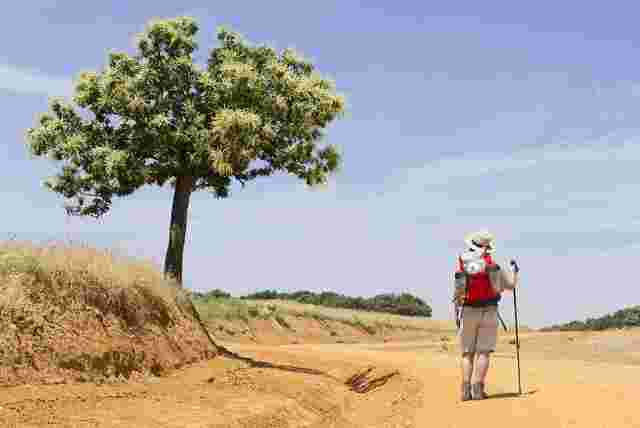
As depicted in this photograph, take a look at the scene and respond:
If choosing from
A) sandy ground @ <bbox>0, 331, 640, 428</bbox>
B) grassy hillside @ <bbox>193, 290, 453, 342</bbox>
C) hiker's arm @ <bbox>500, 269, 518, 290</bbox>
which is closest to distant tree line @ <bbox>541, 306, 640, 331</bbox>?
grassy hillside @ <bbox>193, 290, 453, 342</bbox>

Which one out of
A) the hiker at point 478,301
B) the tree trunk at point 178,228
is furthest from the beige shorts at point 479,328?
the tree trunk at point 178,228

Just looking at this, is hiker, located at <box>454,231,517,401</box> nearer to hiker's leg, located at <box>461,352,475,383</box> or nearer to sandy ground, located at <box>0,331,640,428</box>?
hiker's leg, located at <box>461,352,475,383</box>

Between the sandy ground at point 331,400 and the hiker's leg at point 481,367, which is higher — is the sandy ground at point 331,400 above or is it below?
below

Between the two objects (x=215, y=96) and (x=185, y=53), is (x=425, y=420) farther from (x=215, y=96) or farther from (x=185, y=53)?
(x=185, y=53)

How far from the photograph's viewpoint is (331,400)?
1453cm

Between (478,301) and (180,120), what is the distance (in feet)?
38.8

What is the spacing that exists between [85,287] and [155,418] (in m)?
3.84

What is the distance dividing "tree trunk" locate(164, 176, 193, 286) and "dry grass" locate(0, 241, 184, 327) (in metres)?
4.68

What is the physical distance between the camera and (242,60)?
2128 cm

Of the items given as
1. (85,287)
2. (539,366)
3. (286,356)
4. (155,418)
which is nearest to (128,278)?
(85,287)

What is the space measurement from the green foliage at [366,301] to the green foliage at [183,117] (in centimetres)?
Result: 5402

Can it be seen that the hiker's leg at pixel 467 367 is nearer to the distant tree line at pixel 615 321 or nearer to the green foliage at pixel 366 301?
A: the distant tree line at pixel 615 321

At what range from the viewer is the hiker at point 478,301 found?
1184 centimetres

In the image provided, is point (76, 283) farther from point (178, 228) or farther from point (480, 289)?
point (178, 228)
